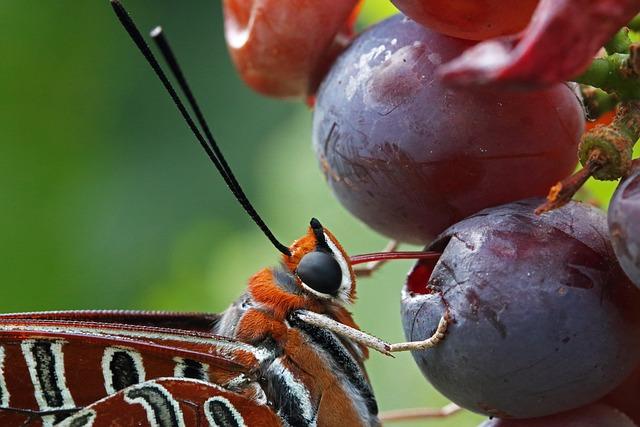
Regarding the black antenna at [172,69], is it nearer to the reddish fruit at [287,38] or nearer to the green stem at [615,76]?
the reddish fruit at [287,38]

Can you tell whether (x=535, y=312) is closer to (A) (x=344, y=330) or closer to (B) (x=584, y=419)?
(B) (x=584, y=419)

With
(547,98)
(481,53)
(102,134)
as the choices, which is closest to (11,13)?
(102,134)

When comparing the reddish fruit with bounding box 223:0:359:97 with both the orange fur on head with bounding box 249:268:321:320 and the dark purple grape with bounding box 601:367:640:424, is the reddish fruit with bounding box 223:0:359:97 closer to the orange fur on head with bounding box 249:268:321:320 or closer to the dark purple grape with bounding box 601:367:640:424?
the orange fur on head with bounding box 249:268:321:320

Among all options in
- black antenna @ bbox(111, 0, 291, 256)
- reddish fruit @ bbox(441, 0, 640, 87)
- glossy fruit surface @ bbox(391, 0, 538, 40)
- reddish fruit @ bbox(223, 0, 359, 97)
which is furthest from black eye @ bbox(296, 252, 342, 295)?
reddish fruit @ bbox(441, 0, 640, 87)

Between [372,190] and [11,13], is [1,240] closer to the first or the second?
[11,13]

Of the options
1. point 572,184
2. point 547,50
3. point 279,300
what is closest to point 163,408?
point 279,300

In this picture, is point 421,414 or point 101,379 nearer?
point 101,379
